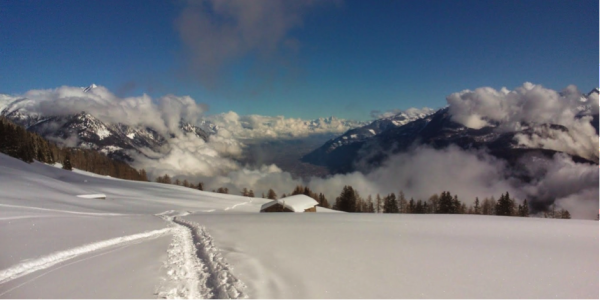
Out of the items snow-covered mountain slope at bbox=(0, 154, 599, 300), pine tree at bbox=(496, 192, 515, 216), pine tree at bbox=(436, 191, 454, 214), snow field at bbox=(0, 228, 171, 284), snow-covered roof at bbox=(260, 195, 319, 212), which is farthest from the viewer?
pine tree at bbox=(436, 191, 454, 214)

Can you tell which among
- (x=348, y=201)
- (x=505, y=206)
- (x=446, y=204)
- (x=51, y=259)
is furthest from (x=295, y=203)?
(x=505, y=206)

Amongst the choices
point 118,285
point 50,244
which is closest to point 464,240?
point 118,285

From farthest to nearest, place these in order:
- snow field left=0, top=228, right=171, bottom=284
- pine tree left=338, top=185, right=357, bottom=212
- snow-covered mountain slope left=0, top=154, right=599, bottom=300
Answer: pine tree left=338, top=185, right=357, bottom=212 → snow field left=0, top=228, right=171, bottom=284 → snow-covered mountain slope left=0, top=154, right=599, bottom=300

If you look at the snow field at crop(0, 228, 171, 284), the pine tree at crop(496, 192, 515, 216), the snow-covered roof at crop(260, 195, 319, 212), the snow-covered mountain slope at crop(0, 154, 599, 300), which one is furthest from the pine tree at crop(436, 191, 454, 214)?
the snow field at crop(0, 228, 171, 284)

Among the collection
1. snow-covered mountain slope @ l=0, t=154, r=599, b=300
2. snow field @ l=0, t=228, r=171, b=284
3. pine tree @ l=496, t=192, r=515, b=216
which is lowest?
snow field @ l=0, t=228, r=171, b=284

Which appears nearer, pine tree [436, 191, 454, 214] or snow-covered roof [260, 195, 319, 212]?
snow-covered roof [260, 195, 319, 212]

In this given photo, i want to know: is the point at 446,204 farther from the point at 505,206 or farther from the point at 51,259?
the point at 51,259

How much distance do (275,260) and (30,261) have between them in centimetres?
815

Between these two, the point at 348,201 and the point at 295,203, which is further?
the point at 348,201

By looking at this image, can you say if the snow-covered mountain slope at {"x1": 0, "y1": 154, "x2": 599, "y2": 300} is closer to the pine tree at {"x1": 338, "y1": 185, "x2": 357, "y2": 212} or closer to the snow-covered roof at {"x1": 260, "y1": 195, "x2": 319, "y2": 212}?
the snow-covered roof at {"x1": 260, "y1": 195, "x2": 319, "y2": 212}

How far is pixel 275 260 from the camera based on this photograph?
9.73 m

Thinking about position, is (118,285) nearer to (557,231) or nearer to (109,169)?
(557,231)

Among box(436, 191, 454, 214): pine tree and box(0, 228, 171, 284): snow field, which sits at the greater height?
box(436, 191, 454, 214): pine tree

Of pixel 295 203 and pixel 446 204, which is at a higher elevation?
pixel 446 204
